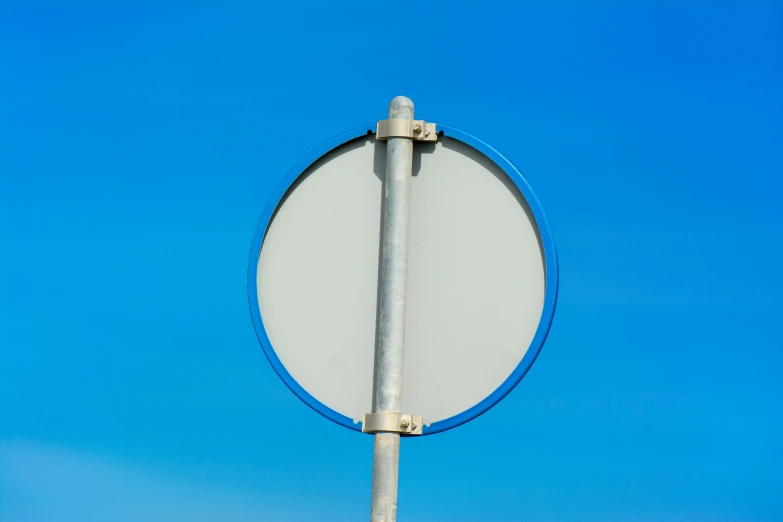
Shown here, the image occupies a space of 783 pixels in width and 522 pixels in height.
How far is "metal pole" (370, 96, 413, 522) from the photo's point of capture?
118 inches

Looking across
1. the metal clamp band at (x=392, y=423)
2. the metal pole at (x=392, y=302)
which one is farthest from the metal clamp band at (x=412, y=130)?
the metal clamp band at (x=392, y=423)

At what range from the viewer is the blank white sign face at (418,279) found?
10.1 feet

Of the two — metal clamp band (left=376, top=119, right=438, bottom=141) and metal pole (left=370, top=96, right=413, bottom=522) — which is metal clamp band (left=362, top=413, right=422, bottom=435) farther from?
metal clamp band (left=376, top=119, right=438, bottom=141)

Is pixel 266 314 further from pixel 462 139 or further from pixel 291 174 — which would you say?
pixel 462 139

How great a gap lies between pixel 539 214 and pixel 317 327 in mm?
793

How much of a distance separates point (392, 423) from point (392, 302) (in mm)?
365

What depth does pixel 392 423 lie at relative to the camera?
301 centimetres

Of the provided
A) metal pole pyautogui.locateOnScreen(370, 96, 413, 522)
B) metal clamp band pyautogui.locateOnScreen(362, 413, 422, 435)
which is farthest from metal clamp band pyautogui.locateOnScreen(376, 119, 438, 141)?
metal clamp band pyautogui.locateOnScreen(362, 413, 422, 435)

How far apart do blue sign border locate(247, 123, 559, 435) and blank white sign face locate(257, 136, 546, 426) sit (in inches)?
0.9

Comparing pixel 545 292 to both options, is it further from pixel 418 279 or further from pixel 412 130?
pixel 412 130

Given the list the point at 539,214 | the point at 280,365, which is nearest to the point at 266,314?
the point at 280,365

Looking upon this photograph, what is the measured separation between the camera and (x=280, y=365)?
3.23 metres

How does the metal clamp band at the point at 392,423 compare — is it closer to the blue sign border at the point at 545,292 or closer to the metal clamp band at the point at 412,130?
the blue sign border at the point at 545,292

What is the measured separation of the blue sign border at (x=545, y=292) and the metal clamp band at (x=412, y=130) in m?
0.03
